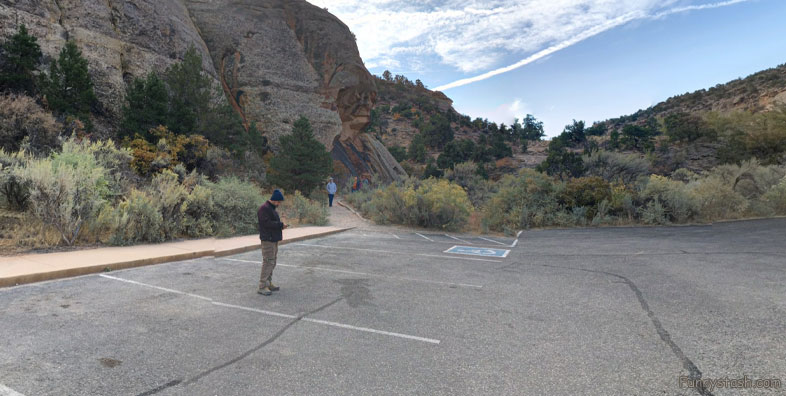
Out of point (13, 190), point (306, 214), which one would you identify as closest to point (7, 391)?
point (13, 190)

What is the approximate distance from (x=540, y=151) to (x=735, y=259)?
5874 cm

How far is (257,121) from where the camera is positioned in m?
30.1

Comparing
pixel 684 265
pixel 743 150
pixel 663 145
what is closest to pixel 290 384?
pixel 684 265

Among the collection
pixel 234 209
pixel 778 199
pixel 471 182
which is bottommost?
pixel 778 199

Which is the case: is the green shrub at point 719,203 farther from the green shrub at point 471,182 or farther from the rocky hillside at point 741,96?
the rocky hillside at point 741,96

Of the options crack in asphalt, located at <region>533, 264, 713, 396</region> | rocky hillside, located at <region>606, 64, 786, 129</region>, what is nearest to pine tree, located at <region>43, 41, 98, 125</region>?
crack in asphalt, located at <region>533, 264, 713, 396</region>

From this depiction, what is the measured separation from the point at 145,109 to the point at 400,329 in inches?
777

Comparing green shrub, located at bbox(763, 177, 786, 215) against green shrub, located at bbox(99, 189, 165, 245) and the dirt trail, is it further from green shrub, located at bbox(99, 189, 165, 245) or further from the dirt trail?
green shrub, located at bbox(99, 189, 165, 245)

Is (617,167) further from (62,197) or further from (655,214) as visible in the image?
(62,197)

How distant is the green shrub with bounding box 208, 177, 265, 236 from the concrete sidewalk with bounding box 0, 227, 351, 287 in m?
1.59

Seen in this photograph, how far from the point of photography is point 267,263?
6266 millimetres

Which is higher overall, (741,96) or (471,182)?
(741,96)

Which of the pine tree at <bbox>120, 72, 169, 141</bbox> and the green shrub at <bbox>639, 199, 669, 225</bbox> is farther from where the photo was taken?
the pine tree at <bbox>120, 72, 169, 141</bbox>

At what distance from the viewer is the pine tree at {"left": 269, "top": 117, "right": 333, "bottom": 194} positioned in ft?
76.4
